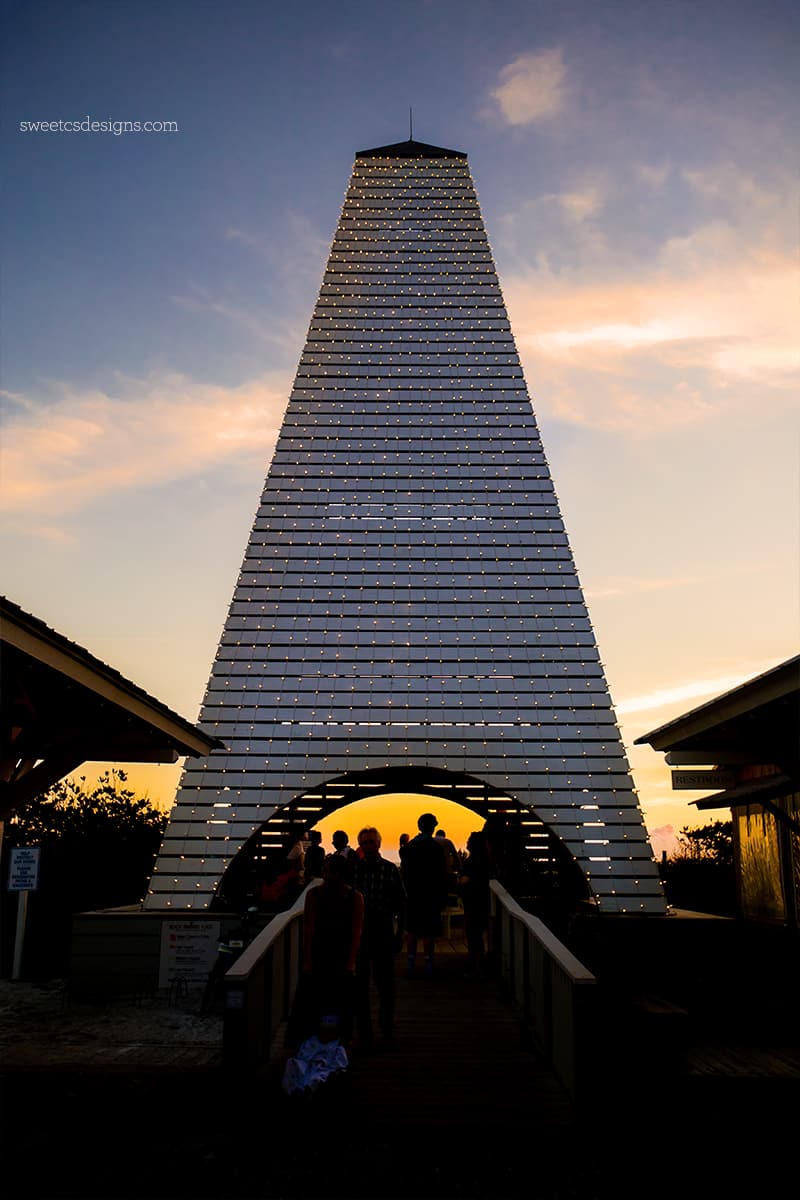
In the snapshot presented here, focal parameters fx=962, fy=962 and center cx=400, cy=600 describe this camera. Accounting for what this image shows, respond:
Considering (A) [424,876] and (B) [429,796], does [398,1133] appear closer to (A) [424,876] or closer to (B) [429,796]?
(A) [424,876]

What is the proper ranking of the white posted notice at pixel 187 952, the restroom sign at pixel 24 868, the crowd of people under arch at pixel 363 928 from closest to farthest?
the crowd of people under arch at pixel 363 928 → the white posted notice at pixel 187 952 → the restroom sign at pixel 24 868

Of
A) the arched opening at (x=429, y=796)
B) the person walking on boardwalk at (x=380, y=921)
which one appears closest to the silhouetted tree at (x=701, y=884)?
the arched opening at (x=429, y=796)

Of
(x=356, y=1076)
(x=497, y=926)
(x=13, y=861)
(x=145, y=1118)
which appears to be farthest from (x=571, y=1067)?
(x=13, y=861)

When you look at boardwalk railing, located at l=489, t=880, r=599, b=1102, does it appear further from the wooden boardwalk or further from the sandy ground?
the sandy ground

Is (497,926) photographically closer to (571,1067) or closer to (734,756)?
(734,756)

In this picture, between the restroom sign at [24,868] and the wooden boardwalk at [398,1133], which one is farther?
the restroom sign at [24,868]

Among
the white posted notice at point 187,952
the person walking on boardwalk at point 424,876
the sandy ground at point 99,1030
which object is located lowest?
the sandy ground at point 99,1030

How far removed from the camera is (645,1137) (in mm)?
5629

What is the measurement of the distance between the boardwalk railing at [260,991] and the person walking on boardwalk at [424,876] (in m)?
1.20

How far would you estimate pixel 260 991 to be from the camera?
23.7 feet

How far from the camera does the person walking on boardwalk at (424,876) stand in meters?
9.87

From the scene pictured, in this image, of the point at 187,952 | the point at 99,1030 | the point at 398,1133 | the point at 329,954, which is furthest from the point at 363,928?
the point at 187,952

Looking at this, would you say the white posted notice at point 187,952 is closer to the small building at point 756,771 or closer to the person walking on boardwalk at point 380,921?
the small building at point 756,771

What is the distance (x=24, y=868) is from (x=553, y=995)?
1110cm
